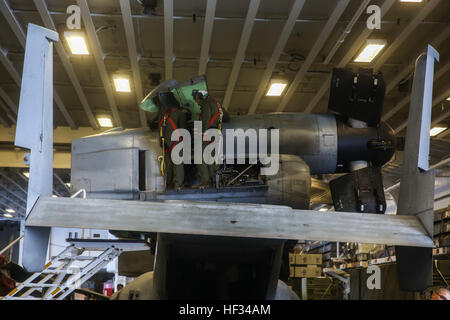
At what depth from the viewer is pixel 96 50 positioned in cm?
951

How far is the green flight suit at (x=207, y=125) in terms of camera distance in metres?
5.78

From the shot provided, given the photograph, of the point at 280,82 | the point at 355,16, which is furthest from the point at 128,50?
the point at 355,16

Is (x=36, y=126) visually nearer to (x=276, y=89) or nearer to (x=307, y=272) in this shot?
(x=276, y=89)

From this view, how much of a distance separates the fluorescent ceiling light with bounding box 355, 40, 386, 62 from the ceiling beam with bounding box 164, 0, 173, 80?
414 cm

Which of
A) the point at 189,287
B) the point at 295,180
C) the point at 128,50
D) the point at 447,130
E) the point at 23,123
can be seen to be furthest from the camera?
the point at 447,130

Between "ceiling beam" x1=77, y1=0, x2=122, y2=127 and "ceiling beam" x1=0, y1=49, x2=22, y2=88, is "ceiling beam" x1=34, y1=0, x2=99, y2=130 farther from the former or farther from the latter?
"ceiling beam" x1=0, y1=49, x2=22, y2=88

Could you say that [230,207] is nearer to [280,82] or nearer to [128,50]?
[128,50]

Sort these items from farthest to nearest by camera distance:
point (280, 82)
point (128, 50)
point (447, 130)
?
point (447, 130) → point (280, 82) → point (128, 50)

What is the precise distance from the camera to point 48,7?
27.6 feet

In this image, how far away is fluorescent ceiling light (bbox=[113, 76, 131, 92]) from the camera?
36.2 feet

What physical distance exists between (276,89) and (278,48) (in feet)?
Result: 7.61

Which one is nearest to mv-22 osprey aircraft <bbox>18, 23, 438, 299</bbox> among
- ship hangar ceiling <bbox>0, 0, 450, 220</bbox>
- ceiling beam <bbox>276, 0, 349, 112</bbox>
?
ship hangar ceiling <bbox>0, 0, 450, 220</bbox>

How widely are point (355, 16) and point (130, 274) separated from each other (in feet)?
20.7

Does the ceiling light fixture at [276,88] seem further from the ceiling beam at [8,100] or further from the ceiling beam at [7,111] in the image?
the ceiling beam at [7,111]
